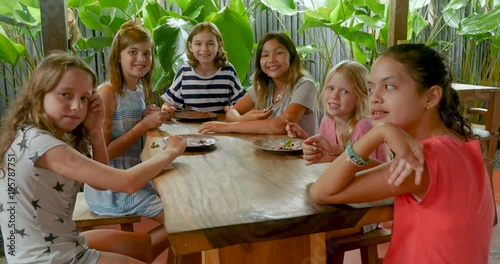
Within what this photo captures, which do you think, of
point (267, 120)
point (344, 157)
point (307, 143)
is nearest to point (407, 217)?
point (344, 157)

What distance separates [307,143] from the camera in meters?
1.44

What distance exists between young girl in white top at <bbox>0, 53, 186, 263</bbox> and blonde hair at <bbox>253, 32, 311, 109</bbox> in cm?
106

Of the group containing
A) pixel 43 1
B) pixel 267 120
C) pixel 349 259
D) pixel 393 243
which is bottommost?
pixel 349 259

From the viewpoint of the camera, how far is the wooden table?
100 centimetres

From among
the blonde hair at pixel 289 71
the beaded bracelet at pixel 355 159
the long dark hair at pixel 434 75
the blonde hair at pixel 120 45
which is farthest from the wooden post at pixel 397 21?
the beaded bracelet at pixel 355 159

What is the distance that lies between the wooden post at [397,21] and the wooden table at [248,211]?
63.4 inches

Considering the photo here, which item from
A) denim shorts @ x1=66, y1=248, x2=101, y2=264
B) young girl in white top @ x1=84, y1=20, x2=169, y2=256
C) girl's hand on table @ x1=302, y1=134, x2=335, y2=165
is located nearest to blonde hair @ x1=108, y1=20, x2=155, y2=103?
young girl in white top @ x1=84, y1=20, x2=169, y2=256

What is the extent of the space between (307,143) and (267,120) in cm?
69

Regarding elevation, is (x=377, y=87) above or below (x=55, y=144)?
above

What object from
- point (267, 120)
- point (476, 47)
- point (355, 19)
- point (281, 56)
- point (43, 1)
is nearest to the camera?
point (43, 1)

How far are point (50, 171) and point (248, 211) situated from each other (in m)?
0.58

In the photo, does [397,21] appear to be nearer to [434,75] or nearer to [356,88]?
[356,88]

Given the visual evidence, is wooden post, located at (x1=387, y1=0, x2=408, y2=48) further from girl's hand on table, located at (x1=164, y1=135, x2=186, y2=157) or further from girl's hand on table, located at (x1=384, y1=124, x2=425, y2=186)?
girl's hand on table, located at (x1=384, y1=124, x2=425, y2=186)

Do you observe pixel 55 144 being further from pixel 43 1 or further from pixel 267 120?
pixel 267 120
